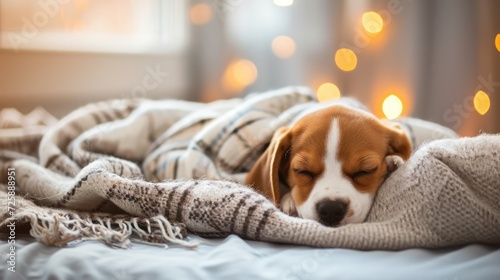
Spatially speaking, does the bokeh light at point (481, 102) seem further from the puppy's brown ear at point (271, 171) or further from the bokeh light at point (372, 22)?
the puppy's brown ear at point (271, 171)

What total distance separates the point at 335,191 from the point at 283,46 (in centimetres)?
197

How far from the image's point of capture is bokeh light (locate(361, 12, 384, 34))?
283 cm

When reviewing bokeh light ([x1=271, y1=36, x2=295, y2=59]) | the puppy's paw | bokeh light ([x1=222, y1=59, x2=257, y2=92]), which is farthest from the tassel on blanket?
bokeh light ([x1=222, y1=59, x2=257, y2=92])

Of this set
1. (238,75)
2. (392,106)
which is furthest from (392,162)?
(238,75)

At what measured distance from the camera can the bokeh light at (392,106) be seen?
282 centimetres

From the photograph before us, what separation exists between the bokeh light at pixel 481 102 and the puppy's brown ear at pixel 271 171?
1151 mm

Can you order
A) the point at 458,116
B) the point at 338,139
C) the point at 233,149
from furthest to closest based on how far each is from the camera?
the point at 458,116 → the point at 233,149 → the point at 338,139

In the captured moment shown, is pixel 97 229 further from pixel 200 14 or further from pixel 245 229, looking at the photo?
pixel 200 14

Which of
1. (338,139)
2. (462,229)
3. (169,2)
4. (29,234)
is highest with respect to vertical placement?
(169,2)

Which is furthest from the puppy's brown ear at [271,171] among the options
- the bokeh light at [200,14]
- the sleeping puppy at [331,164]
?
the bokeh light at [200,14]

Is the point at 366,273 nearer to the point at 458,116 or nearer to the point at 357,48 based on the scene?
the point at 458,116

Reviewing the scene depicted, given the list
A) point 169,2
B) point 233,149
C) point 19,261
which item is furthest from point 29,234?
point 169,2

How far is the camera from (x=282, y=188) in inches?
69.6

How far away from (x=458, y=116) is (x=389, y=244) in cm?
148
